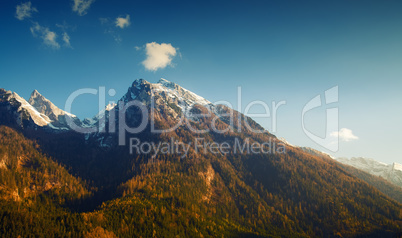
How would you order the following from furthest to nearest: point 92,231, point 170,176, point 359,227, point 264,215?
point 170,176
point 264,215
point 359,227
point 92,231

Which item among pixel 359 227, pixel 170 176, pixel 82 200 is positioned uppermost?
pixel 170 176

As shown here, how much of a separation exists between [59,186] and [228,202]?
5256 inches

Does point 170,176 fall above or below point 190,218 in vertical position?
above

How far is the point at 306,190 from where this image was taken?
611ft

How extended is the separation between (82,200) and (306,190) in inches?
7231

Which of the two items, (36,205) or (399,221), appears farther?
(399,221)

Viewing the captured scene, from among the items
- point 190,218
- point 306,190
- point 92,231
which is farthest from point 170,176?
point 306,190

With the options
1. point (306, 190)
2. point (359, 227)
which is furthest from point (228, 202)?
point (359, 227)

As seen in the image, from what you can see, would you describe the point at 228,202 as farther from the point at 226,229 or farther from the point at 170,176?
the point at 170,176

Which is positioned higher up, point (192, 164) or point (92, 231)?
point (192, 164)

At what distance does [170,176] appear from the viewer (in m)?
178

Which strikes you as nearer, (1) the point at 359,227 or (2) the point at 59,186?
(1) the point at 359,227

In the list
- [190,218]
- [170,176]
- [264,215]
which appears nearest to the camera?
[190,218]

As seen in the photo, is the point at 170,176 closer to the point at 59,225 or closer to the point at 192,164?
the point at 192,164
